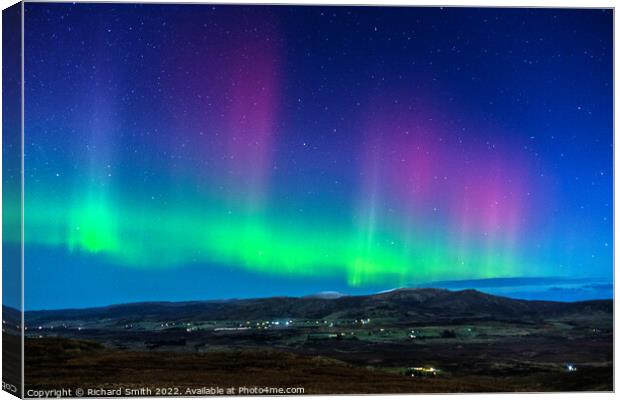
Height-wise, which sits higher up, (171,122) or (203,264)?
(171,122)

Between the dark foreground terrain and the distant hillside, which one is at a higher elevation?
the distant hillside

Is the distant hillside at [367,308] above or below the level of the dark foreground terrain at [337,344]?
above

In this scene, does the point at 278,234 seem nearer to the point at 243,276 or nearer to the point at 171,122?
the point at 243,276

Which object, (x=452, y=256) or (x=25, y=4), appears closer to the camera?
(x=25, y=4)

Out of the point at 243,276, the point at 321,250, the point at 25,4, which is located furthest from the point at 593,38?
the point at 25,4

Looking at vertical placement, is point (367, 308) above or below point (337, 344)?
above
